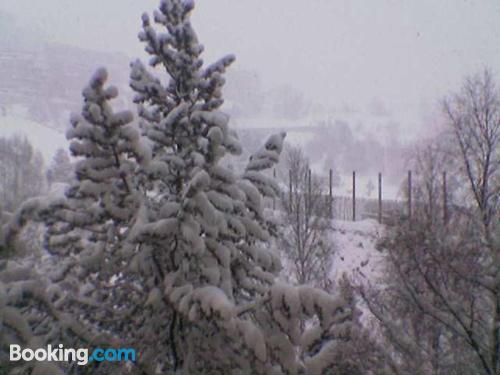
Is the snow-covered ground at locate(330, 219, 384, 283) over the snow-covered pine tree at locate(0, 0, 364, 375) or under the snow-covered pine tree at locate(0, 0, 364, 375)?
under

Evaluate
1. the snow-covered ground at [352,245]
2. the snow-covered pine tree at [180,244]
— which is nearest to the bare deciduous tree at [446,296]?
the snow-covered pine tree at [180,244]

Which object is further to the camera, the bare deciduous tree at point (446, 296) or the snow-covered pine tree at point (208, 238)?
the bare deciduous tree at point (446, 296)

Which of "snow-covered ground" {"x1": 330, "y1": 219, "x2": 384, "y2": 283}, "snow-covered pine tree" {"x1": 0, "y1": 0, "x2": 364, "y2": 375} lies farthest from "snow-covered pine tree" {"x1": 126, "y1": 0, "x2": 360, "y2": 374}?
"snow-covered ground" {"x1": 330, "y1": 219, "x2": 384, "y2": 283}

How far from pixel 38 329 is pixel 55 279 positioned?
18.5 inches

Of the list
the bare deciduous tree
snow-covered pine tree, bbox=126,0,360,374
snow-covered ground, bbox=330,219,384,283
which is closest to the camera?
snow-covered pine tree, bbox=126,0,360,374

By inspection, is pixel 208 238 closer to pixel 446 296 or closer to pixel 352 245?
pixel 446 296

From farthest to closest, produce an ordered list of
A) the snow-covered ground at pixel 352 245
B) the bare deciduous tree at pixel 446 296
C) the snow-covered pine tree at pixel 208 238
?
the snow-covered ground at pixel 352 245 < the bare deciduous tree at pixel 446 296 < the snow-covered pine tree at pixel 208 238

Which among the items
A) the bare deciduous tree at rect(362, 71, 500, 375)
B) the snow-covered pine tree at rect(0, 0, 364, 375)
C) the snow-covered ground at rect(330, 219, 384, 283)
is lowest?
the snow-covered ground at rect(330, 219, 384, 283)

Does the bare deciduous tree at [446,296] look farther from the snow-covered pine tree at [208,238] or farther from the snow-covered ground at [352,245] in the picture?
the snow-covered ground at [352,245]

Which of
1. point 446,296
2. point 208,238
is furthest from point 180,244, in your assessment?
point 446,296

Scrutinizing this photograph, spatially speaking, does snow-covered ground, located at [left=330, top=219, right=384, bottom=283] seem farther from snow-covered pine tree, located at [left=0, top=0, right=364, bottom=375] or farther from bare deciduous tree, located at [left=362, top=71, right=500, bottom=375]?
snow-covered pine tree, located at [left=0, top=0, right=364, bottom=375]

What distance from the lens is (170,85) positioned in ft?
13.1

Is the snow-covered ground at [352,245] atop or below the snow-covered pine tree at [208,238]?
below

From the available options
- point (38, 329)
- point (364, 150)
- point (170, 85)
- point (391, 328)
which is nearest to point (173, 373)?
point (38, 329)
